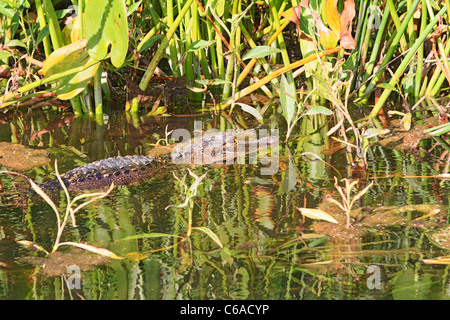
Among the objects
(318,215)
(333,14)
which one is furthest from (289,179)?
(333,14)

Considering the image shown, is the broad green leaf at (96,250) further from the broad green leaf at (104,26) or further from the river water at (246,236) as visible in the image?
the broad green leaf at (104,26)

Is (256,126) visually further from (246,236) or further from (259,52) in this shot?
(246,236)

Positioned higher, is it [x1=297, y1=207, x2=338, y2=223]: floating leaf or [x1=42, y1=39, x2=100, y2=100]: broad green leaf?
[x1=42, y1=39, x2=100, y2=100]: broad green leaf

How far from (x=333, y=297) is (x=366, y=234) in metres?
0.37

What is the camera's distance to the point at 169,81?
3.17 metres

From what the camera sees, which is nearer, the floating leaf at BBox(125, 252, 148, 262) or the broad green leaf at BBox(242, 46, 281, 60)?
the floating leaf at BBox(125, 252, 148, 262)

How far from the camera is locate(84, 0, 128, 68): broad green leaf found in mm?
2049

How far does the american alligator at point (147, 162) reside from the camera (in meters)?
2.15

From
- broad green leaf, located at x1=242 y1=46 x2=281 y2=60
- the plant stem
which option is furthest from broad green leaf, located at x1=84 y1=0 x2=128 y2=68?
the plant stem

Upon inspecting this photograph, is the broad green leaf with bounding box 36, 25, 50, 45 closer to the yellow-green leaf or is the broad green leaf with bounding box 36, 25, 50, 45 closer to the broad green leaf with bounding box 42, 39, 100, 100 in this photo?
the broad green leaf with bounding box 42, 39, 100, 100

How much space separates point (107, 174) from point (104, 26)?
0.55 meters

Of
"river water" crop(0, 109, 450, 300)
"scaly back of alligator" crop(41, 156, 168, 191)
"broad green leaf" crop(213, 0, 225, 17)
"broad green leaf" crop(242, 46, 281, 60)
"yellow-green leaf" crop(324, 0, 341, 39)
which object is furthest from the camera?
"broad green leaf" crop(213, 0, 225, 17)

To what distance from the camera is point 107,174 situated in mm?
2178

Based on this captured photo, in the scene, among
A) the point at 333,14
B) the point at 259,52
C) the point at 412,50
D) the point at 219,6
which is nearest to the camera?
the point at 333,14
